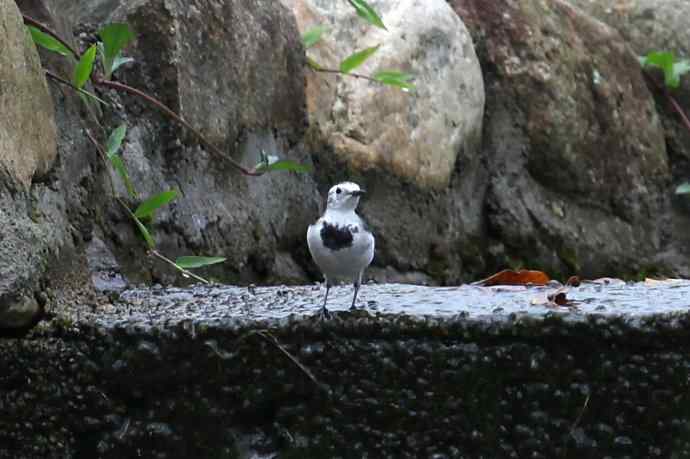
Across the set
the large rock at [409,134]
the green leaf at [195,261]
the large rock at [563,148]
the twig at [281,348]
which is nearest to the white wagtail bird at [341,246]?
the twig at [281,348]

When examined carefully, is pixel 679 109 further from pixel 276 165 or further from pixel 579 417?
pixel 579 417

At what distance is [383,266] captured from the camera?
14.1 feet

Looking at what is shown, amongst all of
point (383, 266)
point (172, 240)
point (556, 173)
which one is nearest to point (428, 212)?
point (383, 266)

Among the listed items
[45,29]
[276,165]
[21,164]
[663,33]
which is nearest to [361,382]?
[21,164]

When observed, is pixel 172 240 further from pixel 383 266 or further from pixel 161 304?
pixel 383 266

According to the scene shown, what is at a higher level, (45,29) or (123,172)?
(45,29)

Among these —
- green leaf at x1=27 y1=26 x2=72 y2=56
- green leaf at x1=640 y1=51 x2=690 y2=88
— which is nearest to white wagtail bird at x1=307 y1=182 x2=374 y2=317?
green leaf at x1=27 y1=26 x2=72 y2=56

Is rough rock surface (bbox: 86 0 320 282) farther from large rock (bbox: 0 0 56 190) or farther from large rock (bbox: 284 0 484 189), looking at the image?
large rock (bbox: 0 0 56 190)

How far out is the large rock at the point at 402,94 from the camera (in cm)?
428

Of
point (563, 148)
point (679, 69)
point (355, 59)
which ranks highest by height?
point (355, 59)

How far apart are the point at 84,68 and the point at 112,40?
157 millimetres

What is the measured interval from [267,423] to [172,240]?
1.12 meters

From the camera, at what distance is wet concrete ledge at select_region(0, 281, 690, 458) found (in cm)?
223

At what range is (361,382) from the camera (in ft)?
7.62
